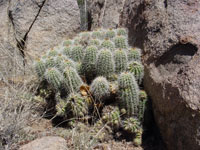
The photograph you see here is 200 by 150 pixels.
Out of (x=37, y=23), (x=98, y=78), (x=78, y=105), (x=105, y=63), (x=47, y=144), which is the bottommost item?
(x=47, y=144)

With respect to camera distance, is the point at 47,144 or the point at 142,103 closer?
the point at 47,144

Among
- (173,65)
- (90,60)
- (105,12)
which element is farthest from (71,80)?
(105,12)

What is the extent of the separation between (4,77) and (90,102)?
129 centimetres

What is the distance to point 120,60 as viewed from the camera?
9.39 ft

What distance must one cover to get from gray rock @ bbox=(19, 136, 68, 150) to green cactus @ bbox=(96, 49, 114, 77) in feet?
2.94

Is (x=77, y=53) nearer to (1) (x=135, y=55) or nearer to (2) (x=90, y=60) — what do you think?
(2) (x=90, y=60)

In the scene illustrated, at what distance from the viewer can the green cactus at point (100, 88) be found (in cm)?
260

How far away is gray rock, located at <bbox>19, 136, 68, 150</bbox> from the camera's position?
2.23m

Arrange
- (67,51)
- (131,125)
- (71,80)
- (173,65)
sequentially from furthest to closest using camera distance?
(67,51) < (71,80) < (131,125) < (173,65)

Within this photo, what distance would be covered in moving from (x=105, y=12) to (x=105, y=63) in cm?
216

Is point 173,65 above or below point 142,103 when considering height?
above

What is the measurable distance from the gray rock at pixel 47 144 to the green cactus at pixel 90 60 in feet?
3.06

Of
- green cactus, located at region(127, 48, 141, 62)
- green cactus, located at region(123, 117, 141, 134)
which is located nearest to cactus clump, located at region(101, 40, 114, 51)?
green cactus, located at region(127, 48, 141, 62)

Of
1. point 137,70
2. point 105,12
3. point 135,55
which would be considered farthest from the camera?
point 105,12
